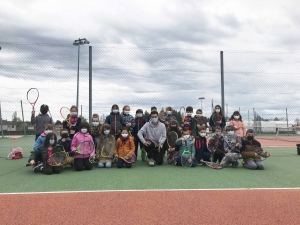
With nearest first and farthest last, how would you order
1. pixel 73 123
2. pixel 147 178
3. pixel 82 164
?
pixel 147 178 → pixel 82 164 → pixel 73 123

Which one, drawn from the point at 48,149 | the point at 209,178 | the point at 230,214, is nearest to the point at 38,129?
the point at 48,149

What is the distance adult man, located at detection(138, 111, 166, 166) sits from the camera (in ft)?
A: 27.3

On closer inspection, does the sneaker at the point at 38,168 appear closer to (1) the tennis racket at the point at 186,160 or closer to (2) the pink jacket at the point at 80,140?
(2) the pink jacket at the point at 80,140

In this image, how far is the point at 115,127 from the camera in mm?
8695

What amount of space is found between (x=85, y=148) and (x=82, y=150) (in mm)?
94

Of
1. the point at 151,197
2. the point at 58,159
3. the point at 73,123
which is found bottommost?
the point at 151,197

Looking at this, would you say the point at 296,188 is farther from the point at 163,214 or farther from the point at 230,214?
the point at 163,214

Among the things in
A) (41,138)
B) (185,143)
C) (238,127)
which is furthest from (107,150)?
(238,127)

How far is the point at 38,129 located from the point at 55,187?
3.76 metres

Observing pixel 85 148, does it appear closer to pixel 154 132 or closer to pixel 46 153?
pixel 46 153

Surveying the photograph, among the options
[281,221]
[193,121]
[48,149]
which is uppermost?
[193,121]

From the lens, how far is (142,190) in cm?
521

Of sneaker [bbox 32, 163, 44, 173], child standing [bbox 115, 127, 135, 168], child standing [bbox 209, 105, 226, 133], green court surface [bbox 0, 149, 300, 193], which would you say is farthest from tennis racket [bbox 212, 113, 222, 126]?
sneaker [bbox 32, 163, 44, 173]

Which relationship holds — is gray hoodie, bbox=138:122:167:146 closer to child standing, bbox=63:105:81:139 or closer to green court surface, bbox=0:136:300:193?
green court surface, bbox=0:136:300:193
